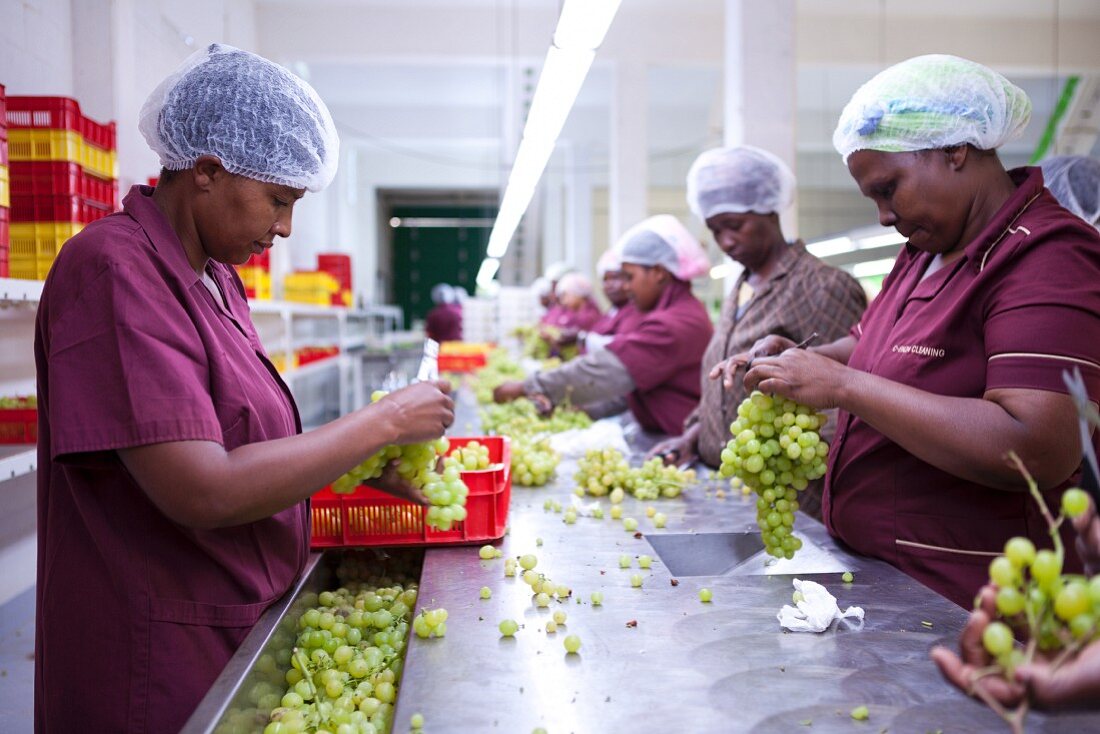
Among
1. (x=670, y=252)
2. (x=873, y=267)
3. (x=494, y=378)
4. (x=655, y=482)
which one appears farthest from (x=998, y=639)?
(x=873, y=267)

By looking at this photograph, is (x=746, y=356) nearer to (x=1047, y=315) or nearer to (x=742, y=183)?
(x=1047, y=315)

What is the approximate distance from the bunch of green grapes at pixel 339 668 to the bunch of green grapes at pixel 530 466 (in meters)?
0.87

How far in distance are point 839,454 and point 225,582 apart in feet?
4.54

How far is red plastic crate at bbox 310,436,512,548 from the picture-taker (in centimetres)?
194

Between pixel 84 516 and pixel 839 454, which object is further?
pixel 839 454

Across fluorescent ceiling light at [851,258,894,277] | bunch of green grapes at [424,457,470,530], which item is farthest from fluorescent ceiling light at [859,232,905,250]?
bunch of green grapes at [424,457,470,530]

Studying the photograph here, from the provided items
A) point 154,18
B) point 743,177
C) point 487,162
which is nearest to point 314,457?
point 743,177

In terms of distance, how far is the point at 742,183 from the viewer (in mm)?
2891

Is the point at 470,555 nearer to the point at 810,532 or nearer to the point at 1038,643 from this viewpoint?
the point at 810,532

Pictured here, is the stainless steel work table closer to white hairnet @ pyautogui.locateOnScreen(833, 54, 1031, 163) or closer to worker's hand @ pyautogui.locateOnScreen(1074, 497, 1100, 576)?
worker's hand @ pyautogui.locateOnScreen(1074, 497, 1100, 576)

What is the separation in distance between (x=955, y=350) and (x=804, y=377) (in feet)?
1.09

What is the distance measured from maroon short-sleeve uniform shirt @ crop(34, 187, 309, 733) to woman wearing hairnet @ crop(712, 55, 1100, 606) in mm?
1089

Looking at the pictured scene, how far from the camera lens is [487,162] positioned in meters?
16.1

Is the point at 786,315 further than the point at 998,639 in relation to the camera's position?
Yes
